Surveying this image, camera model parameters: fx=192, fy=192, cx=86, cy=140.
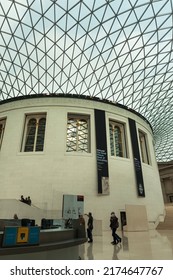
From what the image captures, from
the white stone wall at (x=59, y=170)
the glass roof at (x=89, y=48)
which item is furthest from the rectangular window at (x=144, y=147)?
the glass roof at (x=89, y=48)

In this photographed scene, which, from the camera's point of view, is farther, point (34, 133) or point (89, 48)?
point (89, 48)

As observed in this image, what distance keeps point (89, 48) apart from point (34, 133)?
1540cm

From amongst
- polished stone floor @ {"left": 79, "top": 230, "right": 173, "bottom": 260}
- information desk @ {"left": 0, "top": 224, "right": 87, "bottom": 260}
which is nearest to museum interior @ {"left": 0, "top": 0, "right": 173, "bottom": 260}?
polished stone floor @ {"left": 79, "top": 230, "right": 173, "bottom": 260}

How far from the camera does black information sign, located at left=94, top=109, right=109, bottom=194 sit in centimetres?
2347

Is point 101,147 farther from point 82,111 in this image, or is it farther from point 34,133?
point 34,133

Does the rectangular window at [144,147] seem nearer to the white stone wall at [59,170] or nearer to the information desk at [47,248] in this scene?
the white stone wall at [59,170]

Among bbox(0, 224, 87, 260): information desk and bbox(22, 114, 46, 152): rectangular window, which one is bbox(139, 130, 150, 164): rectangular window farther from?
bbox(0, 224, 87, 260): information desk

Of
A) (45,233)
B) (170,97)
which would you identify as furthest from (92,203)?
(170,97)

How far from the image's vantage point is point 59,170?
22.7 m

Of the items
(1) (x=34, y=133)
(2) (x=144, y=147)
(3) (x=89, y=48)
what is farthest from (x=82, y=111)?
(2) (x=144, y=147)

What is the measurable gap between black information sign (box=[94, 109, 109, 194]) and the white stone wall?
57cm

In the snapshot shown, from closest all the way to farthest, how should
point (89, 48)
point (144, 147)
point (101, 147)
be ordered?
point (101, 147)
point (89, 48)
point (144, 147)

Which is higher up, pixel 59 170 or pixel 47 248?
pixel 59 170
